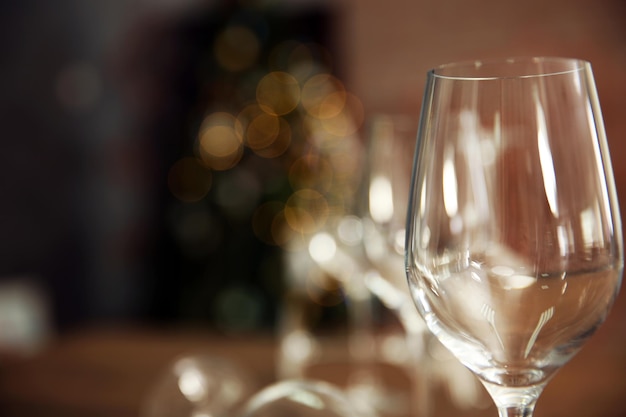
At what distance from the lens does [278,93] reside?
9.27 ft

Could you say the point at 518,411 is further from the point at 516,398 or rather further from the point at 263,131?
the point at 263,131

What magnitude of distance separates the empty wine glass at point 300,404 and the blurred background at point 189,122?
2.17 metres

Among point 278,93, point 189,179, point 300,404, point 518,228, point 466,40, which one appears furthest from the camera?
point 189,179

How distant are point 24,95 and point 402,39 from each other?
4.25 ft

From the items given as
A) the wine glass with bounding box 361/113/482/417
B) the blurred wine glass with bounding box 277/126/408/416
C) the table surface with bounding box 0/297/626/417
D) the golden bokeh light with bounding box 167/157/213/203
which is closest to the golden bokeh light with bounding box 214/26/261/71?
the golden bokeh light with bounding box 167/157/213/203

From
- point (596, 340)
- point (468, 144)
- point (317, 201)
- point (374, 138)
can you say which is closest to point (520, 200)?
point (468, 144)

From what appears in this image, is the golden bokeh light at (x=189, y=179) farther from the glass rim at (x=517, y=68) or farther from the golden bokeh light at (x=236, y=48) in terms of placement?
the glass rim at (x=517, y=68)

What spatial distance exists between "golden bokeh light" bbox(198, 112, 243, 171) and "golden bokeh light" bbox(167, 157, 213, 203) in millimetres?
58

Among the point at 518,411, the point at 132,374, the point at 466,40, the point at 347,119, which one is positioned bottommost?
the point at 132,374

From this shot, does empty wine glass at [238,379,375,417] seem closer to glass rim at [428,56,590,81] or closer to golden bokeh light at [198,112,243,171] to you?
glass rim at [428,56,590,81]

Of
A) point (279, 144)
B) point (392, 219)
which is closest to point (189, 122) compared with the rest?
point (279, 144)

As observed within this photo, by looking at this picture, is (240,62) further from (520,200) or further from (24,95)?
(520,200)

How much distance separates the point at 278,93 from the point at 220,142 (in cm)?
28

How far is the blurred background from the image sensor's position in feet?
8.96
